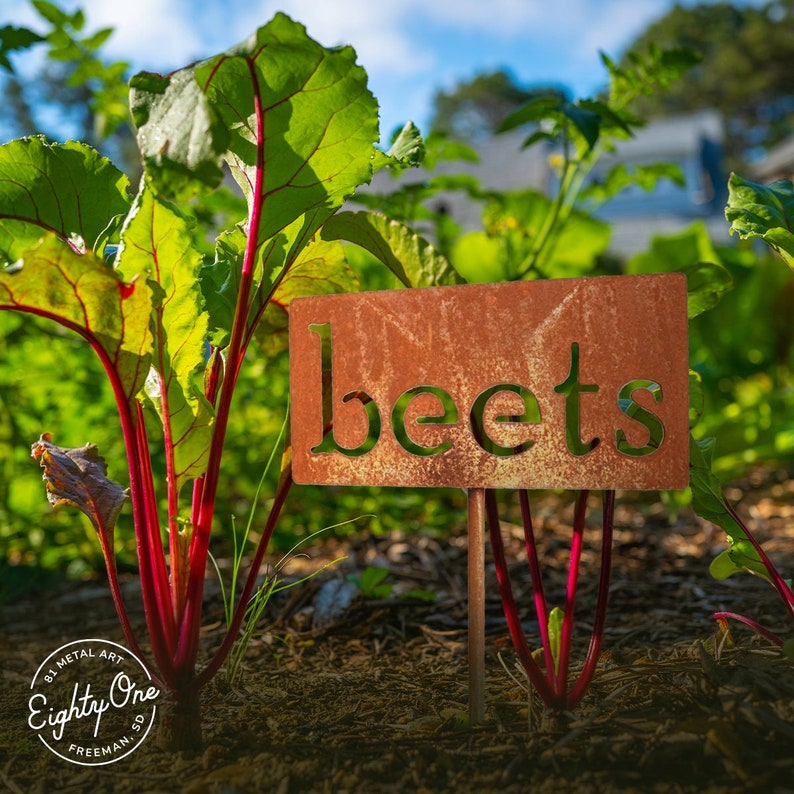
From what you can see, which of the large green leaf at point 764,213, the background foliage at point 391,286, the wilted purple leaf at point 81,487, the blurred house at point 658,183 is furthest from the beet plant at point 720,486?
the blurred house at point 658,183

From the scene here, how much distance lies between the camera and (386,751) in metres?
1.09

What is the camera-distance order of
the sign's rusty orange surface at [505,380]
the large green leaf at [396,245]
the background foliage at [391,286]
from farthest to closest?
the background foliage at [391,286] < the large green leaf at [396,245] < the sign's rusty orange surface at [505,380]

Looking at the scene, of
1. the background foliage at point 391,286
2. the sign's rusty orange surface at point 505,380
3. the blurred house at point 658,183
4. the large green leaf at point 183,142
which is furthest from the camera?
the blurred house at point 658,183

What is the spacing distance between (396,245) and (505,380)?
1.16 feet

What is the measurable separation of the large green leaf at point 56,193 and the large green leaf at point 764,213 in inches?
37.1

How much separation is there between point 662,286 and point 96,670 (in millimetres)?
1270

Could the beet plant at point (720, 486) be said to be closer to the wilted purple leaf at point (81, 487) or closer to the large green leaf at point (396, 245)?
the large green leaf at point (396, 245)

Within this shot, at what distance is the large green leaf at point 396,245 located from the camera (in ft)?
4.37

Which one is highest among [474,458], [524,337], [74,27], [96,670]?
[74,27]

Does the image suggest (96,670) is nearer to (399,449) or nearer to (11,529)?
(399,449)

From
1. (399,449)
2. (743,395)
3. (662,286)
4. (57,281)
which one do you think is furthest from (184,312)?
(743,395)

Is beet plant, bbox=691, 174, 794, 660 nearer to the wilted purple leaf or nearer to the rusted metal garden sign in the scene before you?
the rusted metal garden sign

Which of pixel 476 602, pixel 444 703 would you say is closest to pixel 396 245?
pixel 476 602

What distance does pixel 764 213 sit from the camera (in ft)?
4.16
